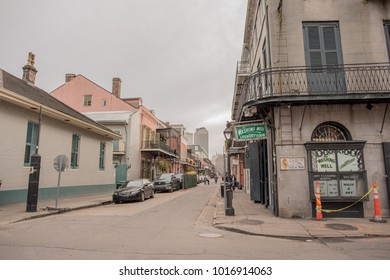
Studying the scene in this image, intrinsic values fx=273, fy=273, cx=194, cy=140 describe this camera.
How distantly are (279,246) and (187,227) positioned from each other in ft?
10.7

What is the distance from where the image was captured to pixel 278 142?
10227 millimetres

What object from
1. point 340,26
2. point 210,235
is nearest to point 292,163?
point 210,235

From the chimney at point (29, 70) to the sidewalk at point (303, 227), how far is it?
53.5ft

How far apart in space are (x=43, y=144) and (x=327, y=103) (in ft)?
46.9

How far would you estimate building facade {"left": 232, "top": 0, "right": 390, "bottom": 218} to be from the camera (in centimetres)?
988

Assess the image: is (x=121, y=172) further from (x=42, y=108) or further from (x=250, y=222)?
(x=250, y=222)

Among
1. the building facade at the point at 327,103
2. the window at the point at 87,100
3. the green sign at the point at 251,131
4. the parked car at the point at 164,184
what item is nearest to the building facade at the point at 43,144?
the parked car at the point at 164,184

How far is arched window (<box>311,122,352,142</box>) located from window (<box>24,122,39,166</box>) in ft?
44.4

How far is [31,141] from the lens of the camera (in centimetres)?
1435

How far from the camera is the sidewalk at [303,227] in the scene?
7.29 metres

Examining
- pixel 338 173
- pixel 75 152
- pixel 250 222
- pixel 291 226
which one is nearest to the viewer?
pixel 291 226
